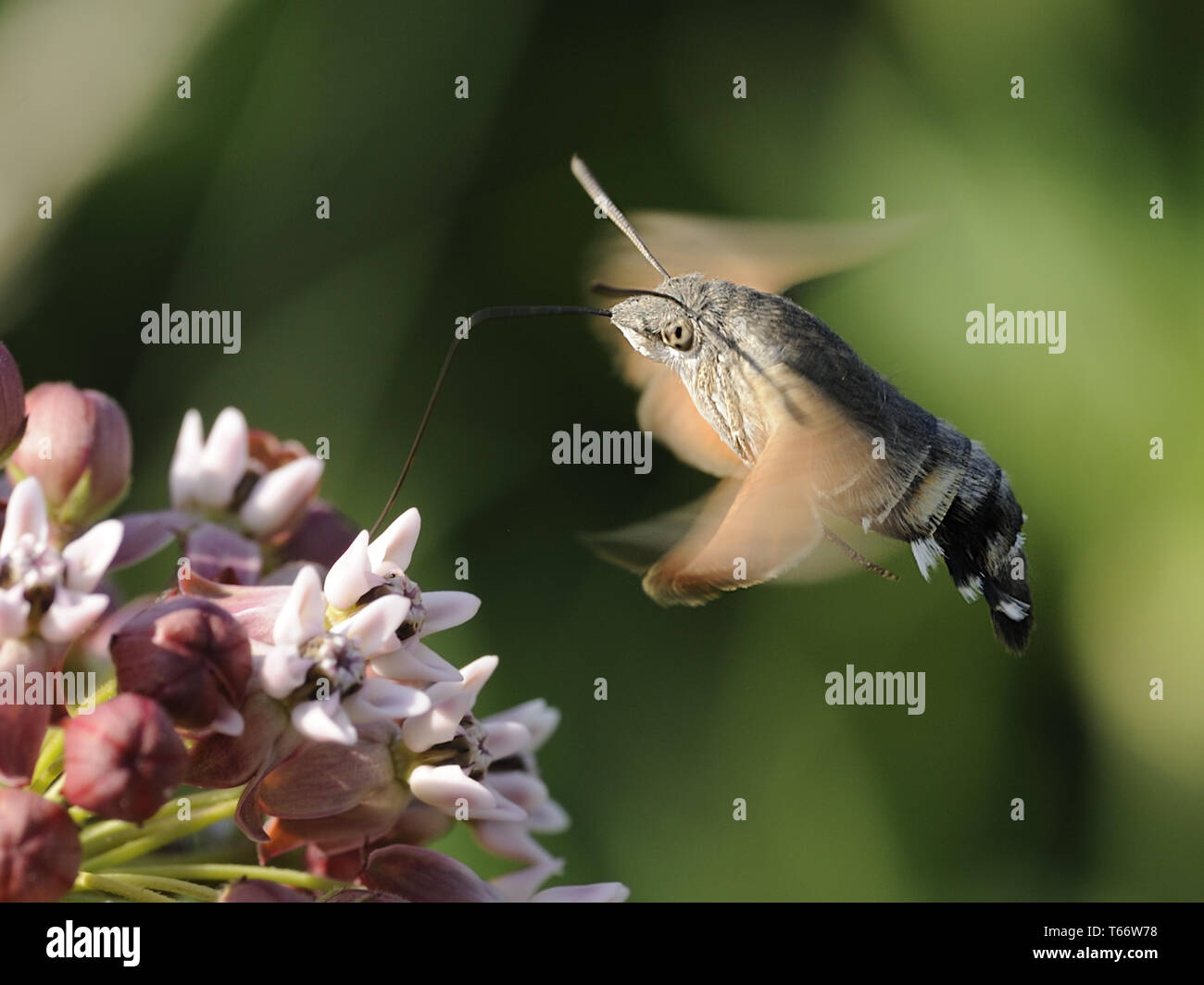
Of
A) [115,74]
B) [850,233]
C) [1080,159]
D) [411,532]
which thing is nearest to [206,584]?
[411,532]

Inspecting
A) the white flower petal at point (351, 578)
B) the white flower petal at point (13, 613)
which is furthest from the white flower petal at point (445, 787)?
the white flower petal at point (13, 613)

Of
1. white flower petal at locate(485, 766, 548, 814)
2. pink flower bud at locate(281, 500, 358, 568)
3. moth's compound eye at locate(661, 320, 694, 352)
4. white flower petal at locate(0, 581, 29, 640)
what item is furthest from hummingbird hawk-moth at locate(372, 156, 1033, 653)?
white flower petal at locate(0, 581, 29, 640)

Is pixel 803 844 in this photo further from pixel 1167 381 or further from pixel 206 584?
pixel 206 584

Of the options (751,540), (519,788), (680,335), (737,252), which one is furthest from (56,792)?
(737,252)

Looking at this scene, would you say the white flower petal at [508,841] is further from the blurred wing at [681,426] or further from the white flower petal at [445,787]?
the blurred wing at [681,426]

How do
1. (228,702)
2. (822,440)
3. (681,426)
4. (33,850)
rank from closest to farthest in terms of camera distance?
1. (33,850)
2. (228,702)
3. (822,440)
4. (681,426)

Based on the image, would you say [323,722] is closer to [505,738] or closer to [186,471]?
[505,738]
